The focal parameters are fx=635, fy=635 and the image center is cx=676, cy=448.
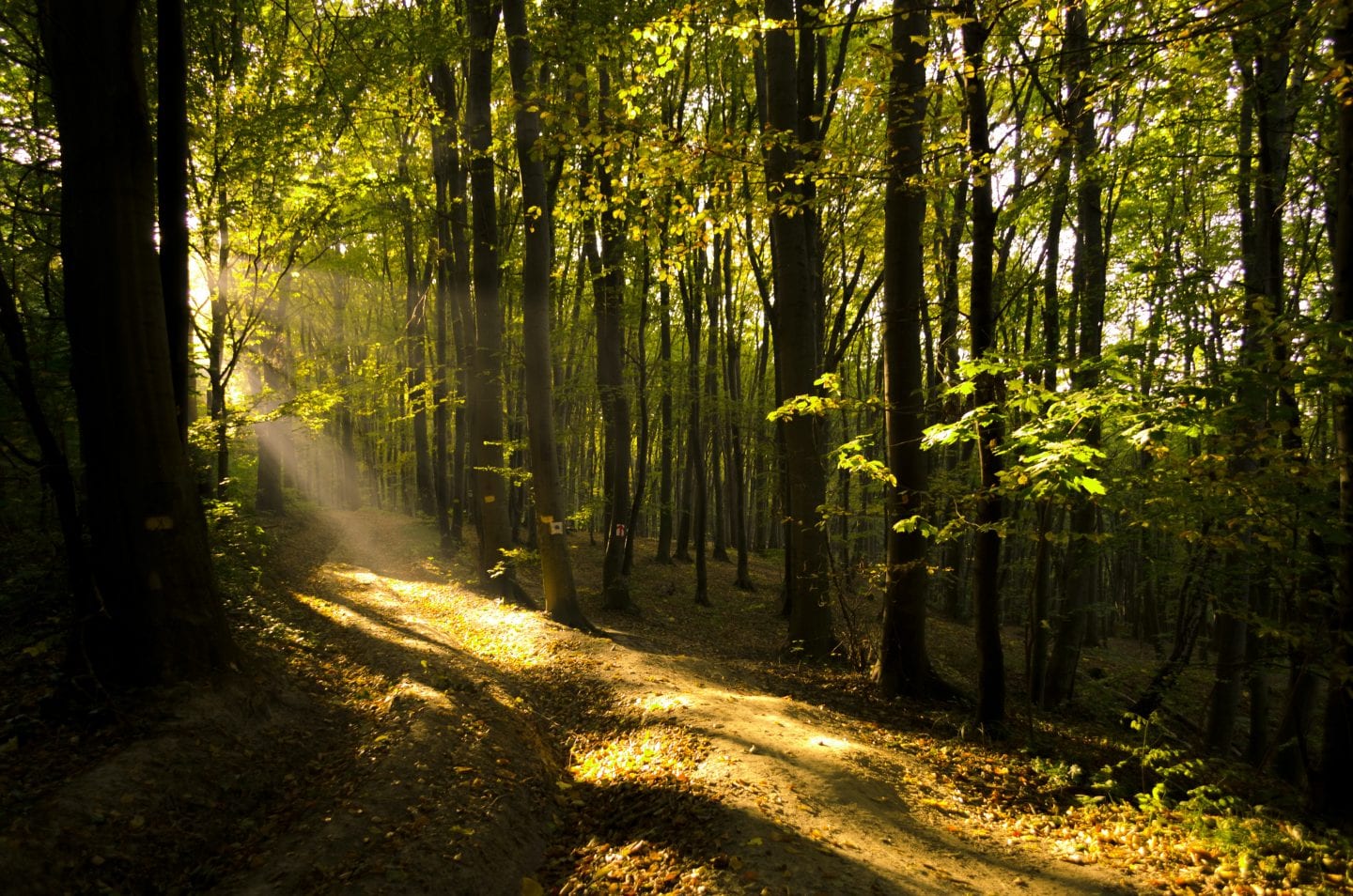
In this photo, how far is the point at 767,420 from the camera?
8047mm

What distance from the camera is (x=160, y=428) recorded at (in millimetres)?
5512

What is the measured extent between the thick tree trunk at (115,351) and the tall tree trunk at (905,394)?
692 centimetres

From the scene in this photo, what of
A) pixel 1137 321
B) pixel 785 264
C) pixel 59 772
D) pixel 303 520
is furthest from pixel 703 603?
pixel 303 520

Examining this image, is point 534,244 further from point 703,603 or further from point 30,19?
point 703,603

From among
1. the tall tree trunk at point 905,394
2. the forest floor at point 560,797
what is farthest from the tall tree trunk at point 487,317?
the tall tree trunk at point 905,394

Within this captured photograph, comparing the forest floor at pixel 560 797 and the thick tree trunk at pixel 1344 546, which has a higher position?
the thick tree trunk at pixel 1344 546

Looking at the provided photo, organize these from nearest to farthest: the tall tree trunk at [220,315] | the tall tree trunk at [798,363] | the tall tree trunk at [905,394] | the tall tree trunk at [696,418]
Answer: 1. the tall tree trunk at [905,394]
2. the tall tree trunk at [798,363]
3. the tall tree trunk at [220,315]
4. the tall tree trunk at [696,418]

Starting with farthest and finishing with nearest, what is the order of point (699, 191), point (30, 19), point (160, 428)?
point (30, 19) → point (699, 191) → point (160, 428)

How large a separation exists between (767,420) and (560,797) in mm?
4760

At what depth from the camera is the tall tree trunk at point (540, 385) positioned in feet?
32.5

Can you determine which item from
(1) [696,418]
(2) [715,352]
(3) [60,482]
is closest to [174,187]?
(3) [60,482]

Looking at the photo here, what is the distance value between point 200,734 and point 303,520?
2168 cm

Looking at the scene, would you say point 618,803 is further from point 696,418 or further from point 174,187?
point 696,418

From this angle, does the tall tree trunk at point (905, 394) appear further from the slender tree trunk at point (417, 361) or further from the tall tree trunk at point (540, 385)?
the slender tree trunk at point (417, 361)
